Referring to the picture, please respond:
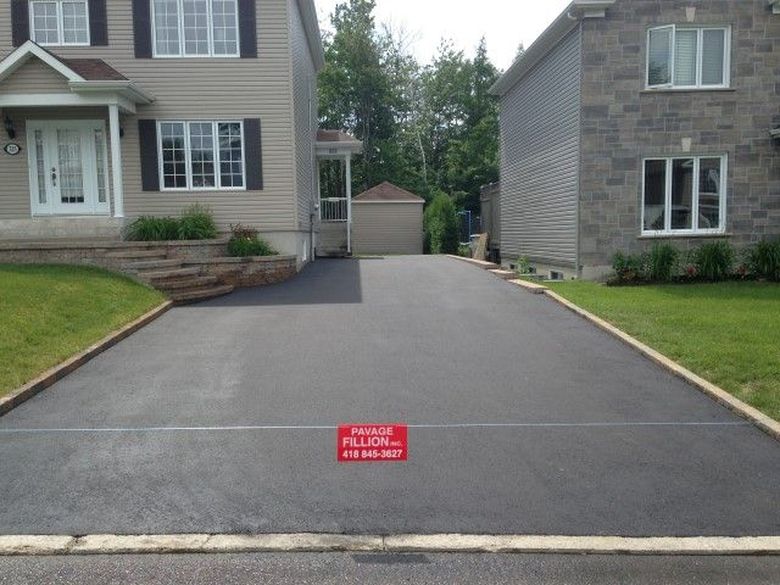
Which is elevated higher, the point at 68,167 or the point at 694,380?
the point at 68,167

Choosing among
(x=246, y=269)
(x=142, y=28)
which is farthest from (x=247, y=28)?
(x=246, y=269)

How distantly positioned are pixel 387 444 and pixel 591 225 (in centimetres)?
1174

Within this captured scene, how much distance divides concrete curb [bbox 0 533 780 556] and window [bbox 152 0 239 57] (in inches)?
574

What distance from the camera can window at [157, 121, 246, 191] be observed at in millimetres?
17125

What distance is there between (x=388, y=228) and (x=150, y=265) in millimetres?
21182

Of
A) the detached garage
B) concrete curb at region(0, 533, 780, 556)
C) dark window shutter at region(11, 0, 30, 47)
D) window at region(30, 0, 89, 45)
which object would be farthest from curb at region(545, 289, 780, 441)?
the detached garage

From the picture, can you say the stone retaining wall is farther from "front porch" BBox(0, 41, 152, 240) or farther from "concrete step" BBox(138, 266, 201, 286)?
"front porch" BBox(0, 41, 152, 240)

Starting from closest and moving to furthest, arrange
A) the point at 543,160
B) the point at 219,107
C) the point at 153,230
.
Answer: the point at 153,230, the point at 219,107, the point at 543,160

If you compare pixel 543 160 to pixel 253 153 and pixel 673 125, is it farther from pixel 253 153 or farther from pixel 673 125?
pixel 253 153

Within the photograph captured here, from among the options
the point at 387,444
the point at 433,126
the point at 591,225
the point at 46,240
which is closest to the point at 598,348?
the point at 387,444

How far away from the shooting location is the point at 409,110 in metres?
52.5

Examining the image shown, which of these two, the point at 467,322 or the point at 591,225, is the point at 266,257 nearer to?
the point at 467,322

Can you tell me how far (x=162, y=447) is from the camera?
6051mm

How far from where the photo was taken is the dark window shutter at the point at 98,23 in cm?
1678
